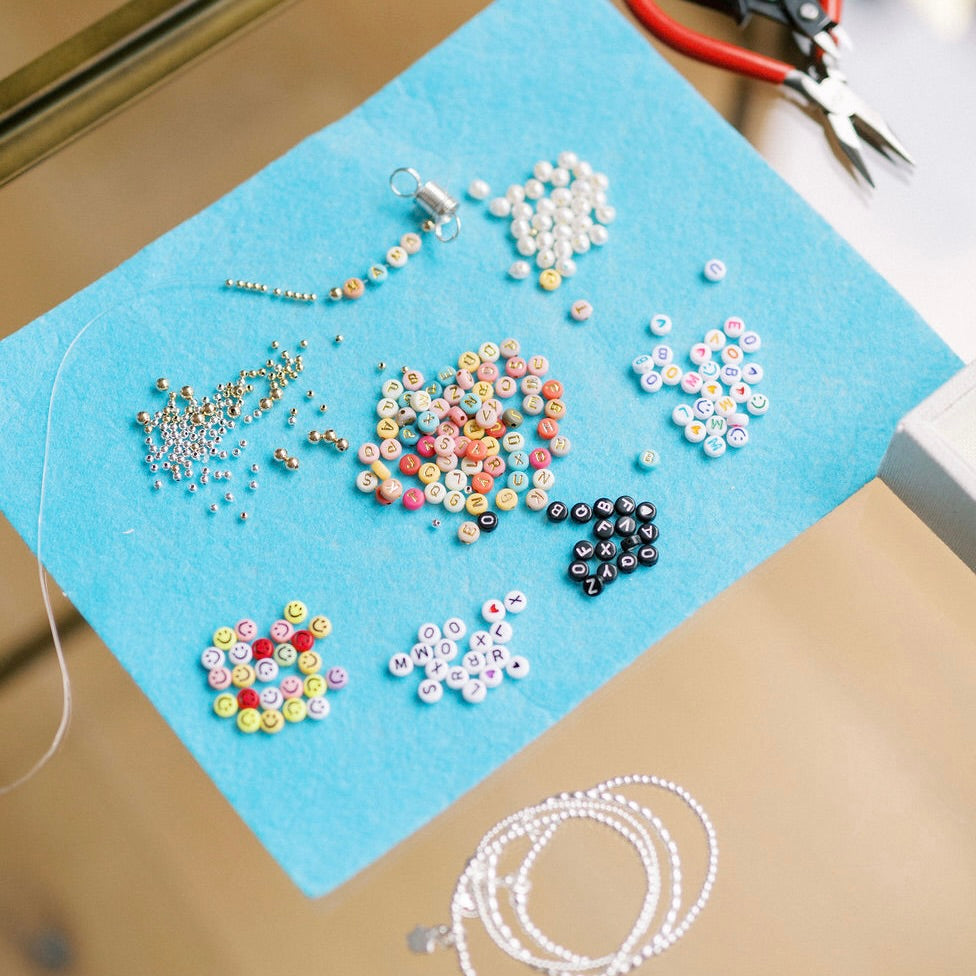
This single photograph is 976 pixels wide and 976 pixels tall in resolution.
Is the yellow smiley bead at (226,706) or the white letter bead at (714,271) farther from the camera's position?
the white letter bead at (714,271)

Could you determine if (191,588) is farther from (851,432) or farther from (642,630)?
(851,432)

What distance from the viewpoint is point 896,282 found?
108 centimetres

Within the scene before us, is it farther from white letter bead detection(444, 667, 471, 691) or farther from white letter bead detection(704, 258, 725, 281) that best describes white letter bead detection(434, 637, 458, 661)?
white letter bead detection(704, 258, 725, 281)

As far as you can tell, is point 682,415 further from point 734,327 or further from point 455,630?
point 455,630

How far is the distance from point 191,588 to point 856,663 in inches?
21.6

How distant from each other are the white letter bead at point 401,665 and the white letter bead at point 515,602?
3.6 inches

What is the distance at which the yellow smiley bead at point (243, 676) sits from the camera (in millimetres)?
967

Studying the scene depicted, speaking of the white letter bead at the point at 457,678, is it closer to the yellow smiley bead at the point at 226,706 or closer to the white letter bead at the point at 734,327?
the yellow smiley bead at the point at 226,706

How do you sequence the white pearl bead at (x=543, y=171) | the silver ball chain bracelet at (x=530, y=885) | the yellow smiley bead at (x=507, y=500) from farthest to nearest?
the white pearl bead at (x=543, y=171)
the yellow smiley bead at (x=507, y=500)
the silver ball chain bracelet at (x=530, y=885)

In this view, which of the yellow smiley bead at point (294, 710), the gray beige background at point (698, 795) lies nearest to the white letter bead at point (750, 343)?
the gray beige background at point (698, 795)

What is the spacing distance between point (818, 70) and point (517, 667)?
2.03 feet

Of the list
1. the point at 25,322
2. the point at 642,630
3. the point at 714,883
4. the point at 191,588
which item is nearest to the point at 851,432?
the point at 642,630

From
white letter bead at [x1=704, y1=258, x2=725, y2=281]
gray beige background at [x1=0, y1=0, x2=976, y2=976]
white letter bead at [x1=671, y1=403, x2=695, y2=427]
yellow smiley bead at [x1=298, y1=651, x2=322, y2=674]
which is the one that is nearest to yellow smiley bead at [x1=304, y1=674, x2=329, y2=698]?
yellow smiley bead at [x1=298, y1=651, x2=322, y2=674]

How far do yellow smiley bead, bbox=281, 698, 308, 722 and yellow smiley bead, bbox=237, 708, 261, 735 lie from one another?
21mm
